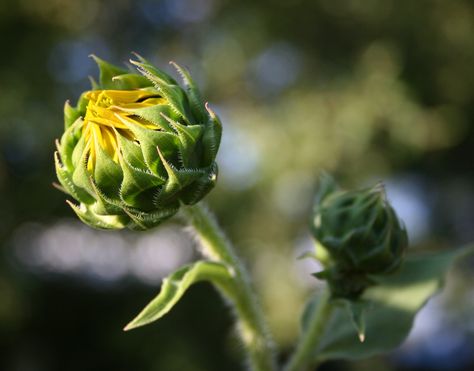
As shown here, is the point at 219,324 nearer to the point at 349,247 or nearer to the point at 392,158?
the point at 392,158

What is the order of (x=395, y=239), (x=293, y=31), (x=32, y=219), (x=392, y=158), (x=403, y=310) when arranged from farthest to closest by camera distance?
(x=293, y=31), (x=32, y=219), (x=392, y=158), (x=403, y=310), (x=395, y=239)

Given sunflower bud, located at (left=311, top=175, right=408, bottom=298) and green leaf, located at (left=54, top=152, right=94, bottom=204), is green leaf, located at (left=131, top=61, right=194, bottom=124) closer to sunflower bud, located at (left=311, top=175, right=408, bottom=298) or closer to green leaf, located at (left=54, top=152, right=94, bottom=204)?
green leaf, located at (left=54, top=152, right=94, bottom=204)

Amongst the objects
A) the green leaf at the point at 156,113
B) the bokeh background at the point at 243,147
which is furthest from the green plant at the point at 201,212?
the bokeh background at the point at 243,147

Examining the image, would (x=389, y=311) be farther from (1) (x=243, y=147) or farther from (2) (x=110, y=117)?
(1) (x=243, y=147)

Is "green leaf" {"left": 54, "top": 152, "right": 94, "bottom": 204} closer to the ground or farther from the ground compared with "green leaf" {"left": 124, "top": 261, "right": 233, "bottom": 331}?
farther from the ground

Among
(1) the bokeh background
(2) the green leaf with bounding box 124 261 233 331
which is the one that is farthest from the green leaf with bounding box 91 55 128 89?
(1) the bokeh background

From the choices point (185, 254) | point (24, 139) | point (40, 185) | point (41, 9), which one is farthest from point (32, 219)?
point (41, 9)

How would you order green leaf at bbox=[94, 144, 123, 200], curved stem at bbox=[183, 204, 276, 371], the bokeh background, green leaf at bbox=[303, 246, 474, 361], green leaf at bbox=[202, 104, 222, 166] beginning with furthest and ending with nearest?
the bokeh background → green leaf at bbox=[303, 246, 474, 361] → curved stem at bbox=[183, 204, 276, 371] → green leaf at bbox=[202, 104, 222, 166] → green leaf at bbox=[94, 144, 123, 200]
